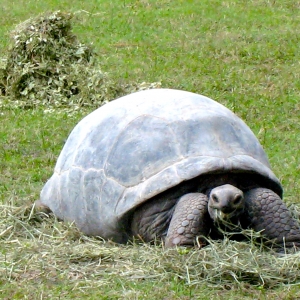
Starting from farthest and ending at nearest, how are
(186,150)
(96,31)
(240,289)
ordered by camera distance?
(96,31) → (186,150) → (240,289)

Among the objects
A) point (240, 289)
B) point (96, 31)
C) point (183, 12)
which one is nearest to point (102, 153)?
point (240, 289)

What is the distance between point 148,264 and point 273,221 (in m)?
0.74

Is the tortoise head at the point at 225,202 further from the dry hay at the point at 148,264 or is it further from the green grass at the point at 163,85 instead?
the green grass at the point at 163,85

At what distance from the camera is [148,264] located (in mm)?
4199

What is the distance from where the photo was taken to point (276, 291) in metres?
3.93

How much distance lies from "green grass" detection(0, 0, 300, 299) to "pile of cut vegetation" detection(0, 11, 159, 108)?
1.34 ft

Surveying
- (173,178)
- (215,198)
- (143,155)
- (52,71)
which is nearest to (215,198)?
(215,198)

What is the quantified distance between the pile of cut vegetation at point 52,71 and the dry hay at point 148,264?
4.34 meters

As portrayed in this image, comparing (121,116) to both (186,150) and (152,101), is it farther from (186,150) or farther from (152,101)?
(186,150)

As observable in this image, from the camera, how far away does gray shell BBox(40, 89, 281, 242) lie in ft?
14.6

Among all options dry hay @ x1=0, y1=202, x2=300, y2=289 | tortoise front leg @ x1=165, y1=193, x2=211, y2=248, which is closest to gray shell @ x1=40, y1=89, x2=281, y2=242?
tortoise front leg @ x1=165, y1=193, x2=211, y2=248

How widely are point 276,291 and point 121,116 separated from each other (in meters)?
1.47

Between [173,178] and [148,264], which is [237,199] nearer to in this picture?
[173,178]

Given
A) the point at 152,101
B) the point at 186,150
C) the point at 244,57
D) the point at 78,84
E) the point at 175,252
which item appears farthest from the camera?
the point at 244,57
